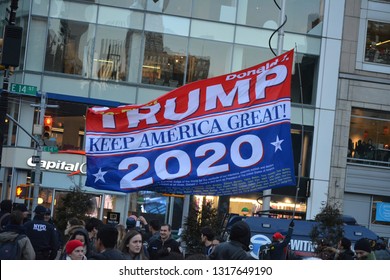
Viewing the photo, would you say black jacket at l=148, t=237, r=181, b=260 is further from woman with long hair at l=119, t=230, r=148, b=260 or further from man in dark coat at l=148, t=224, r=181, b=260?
woman with long hair at l=119, t=230, r=148, b=260

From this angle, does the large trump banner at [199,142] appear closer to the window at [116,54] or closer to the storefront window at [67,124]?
the window at [116,54]

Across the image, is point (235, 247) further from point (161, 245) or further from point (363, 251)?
point (161, 245)

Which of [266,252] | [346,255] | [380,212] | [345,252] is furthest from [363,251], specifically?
[380,212]

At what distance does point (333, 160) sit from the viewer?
3669 centimetres

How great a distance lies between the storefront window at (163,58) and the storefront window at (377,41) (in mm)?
7509

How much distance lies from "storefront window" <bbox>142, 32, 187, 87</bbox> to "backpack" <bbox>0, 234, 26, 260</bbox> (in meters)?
25.6

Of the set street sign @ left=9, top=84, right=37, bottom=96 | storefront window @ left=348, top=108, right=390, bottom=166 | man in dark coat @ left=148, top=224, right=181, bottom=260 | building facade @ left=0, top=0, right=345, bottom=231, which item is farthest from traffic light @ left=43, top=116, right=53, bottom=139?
man in dark coat @ left=148, top=224, right=181, bottom=260

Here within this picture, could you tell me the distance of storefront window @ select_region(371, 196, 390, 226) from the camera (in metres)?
37.1

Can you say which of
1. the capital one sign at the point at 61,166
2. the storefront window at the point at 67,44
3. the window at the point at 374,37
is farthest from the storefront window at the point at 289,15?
the capital one sign at the point at 61,166

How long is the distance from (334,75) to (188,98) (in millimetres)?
25400

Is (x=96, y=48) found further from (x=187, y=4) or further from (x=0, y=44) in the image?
(x=0, y=44)
